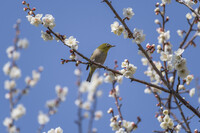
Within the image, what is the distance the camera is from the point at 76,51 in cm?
388

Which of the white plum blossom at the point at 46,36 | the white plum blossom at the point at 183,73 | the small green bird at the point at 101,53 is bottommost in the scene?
the white plum blossom at the point at 183,73

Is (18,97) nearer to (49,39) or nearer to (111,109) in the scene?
(49,39)

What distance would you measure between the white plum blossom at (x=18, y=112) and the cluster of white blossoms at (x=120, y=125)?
1.83 m

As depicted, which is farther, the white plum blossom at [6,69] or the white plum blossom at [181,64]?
the white plum blossom at [181,64]

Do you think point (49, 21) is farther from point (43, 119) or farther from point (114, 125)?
point (114, 125)

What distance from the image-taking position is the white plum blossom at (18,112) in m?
2.65

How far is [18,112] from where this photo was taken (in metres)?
2.81

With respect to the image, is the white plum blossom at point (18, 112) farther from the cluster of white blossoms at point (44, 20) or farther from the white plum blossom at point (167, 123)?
the white plum blossom at point (167, 123)

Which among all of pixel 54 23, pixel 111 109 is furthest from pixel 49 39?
pixel 111 109

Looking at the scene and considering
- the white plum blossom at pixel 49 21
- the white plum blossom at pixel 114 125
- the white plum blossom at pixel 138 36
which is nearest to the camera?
the white plum blossom at pixel 138 36

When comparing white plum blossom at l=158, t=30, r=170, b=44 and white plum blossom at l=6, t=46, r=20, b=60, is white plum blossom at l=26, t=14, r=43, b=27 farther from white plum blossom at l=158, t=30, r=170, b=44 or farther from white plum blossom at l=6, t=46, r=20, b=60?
white plum blossom at l=158, t=30, r=170, b=44

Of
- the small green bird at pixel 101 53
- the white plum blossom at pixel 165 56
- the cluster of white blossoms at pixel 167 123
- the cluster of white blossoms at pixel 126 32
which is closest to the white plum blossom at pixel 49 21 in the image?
the cluster of white blossoms at pixel 126 32

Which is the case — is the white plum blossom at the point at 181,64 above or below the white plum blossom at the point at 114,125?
below

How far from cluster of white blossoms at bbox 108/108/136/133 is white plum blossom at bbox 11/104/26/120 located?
71.9 inches
